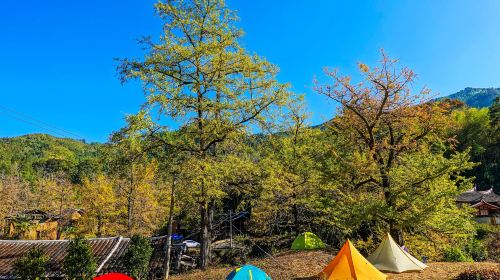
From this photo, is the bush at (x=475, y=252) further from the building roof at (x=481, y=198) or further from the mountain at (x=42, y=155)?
the mountain at (x=42, y=155)

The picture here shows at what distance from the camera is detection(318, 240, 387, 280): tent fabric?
40.9 ft

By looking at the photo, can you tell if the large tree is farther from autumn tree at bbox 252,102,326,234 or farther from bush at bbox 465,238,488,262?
bush at bbox 465,238,488,262

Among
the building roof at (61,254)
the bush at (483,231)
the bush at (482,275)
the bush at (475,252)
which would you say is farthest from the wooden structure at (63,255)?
the bush at (483,231)

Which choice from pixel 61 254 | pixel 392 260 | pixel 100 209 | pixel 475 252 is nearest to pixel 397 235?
pixel 392 260

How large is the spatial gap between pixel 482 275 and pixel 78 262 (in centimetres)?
1589

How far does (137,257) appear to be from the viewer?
728 inches

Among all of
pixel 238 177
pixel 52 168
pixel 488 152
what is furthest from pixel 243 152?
pixel 52 168

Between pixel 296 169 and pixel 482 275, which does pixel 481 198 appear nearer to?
pixel 296 169

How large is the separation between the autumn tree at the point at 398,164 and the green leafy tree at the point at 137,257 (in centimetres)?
1054

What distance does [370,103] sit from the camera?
16141 millimetres

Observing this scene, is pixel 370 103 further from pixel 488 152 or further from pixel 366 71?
pixel 488 152

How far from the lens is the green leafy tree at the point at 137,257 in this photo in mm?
18406

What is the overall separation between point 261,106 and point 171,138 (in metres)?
4.38

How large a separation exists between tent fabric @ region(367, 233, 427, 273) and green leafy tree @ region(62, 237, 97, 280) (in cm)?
1238
